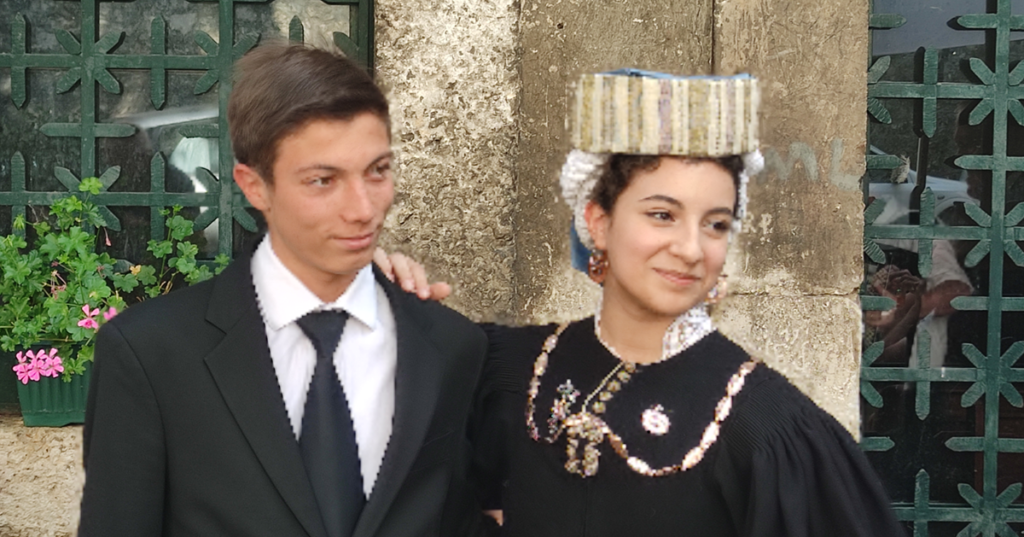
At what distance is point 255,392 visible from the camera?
186cm

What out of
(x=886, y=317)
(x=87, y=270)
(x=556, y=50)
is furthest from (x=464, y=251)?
(x=886, y=317)

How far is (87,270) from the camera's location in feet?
11.4

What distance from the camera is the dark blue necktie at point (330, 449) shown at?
6.03 ft

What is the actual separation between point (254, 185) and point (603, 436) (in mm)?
793

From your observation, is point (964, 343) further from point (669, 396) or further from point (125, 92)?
point (125, 92)

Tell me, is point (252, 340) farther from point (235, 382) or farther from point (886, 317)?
point (886, 317)

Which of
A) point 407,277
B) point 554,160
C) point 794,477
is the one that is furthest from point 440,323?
point 554,160

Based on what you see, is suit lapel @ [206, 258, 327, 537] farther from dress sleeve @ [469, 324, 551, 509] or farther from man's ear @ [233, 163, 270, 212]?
dress sleeve @ [469, 324, 551, 509]

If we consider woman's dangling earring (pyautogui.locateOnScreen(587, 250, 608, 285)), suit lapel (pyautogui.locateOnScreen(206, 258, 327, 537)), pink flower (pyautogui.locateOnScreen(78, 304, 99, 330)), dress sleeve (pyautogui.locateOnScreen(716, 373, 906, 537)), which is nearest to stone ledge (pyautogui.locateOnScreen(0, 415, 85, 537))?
pink flower (pyautogui.locateOnScreen(78, 304, 99, 330))

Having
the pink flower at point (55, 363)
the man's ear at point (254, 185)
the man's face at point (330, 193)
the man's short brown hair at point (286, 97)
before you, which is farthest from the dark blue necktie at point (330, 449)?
the pink flower at point (55, 363)

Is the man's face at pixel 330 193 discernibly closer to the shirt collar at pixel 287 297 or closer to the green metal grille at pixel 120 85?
the shirt collar at pixel 287 297

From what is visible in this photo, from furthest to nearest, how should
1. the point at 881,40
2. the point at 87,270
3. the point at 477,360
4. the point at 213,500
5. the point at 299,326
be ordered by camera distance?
the point at 881,40, the point at 87,270, the point at 477,360, the point at 299,326, the point at 213,500

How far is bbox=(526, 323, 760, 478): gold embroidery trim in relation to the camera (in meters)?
1.81

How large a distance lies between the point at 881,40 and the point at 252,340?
2.89 meters
